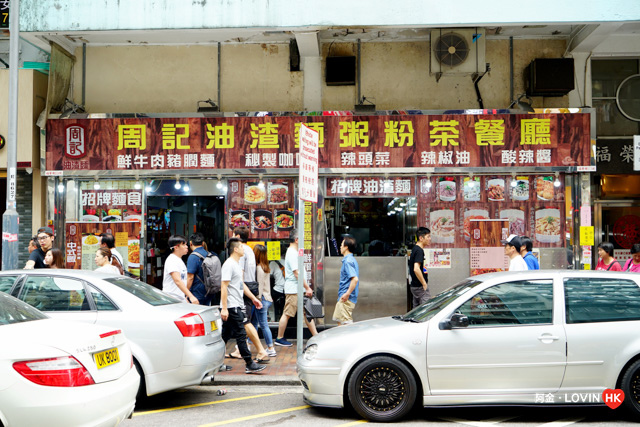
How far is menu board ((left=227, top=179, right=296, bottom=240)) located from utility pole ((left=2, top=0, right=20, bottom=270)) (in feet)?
12.1

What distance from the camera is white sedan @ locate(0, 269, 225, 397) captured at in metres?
6.30

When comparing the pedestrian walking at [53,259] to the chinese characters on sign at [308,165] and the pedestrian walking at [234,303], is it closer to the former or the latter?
the pedestrian walking at [234,303]

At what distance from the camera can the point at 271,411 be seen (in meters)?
6.48

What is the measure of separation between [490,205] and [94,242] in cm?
749

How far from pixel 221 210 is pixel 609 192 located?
7705 millimetres

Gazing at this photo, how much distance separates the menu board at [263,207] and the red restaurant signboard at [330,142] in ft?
1.27

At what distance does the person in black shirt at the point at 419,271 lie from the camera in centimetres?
952

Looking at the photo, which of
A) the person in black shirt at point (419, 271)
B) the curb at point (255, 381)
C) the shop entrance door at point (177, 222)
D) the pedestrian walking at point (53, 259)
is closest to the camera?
the curb at point (255, 381)

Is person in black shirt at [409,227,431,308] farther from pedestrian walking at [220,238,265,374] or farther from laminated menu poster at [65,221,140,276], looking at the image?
laminated menu poster at [65,221,140,276]

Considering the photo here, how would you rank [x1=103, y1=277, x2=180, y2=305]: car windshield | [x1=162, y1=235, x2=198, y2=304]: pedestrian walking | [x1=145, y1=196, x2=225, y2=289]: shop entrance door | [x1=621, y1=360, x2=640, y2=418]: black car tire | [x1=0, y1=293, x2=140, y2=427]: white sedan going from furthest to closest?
[x1=145, y1=196, x2=225, y2=289]: shop entrance door < [x1=162, y1=235, x2=198, y2=304]: pedestrian walking < [x1=103, y1=277, x2=180, y2=305]: car windshield < [x1=621, y1=360, x2=640, y2=418]: black car tire < [x1=0, y1=293, x2=140, y2=427]: white sedan

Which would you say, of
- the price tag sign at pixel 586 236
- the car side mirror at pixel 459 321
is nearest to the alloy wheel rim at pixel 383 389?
the car side mirror at pixel 459 321

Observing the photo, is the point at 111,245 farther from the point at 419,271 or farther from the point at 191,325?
the point at 419,271

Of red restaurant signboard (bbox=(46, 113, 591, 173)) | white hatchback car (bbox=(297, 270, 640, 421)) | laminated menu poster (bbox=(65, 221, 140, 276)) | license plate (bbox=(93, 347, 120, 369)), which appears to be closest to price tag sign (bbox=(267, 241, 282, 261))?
red restaurant signboard (bbox=(46, 113, 591, 173))

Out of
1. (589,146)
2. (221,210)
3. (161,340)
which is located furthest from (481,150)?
(161,340)
